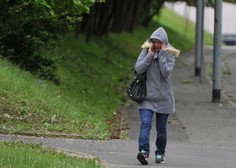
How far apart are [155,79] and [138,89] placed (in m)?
0.26

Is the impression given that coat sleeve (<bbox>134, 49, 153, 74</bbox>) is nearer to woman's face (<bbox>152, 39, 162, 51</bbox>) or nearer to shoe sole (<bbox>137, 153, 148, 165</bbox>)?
woman's face (<bbox>152, 39, 162, 51</bbox>)

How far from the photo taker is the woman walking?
9953 mm

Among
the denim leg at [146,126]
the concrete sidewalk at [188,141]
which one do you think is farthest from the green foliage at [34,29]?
the denim leg at [146,126]

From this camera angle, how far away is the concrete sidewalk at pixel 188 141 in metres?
10.6

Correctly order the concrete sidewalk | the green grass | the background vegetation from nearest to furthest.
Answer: the green grass < the concrete sidewalk < the background vegetation

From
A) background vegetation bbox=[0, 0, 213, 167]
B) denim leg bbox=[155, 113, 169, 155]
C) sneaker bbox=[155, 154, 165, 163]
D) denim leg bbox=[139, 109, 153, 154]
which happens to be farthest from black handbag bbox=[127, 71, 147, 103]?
background vegetation bbox=[0, 0, 213, 167]

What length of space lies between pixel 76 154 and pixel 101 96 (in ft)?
28.5

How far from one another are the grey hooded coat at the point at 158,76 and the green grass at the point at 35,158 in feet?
3.81

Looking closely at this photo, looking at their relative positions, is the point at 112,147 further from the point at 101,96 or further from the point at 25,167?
the point at 101,96

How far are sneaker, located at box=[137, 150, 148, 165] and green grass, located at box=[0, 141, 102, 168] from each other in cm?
71

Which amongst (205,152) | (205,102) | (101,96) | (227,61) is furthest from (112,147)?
(227,61)

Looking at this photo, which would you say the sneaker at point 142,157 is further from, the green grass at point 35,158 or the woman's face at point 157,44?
the woman's face at point 157,44

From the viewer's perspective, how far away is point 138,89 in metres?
10.1

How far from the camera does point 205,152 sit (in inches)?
462
